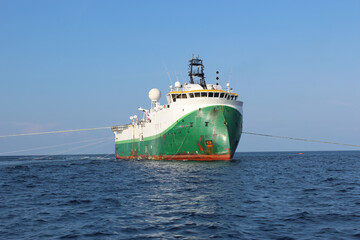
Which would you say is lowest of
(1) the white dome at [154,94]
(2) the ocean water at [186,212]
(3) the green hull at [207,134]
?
(2) the ocean water at [186,212]

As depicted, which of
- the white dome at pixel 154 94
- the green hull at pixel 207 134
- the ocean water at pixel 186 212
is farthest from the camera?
the white dome at pixel 154 94

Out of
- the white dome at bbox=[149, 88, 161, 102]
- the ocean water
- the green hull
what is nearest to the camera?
the ocean water

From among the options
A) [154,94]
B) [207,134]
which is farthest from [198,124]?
[154,94]

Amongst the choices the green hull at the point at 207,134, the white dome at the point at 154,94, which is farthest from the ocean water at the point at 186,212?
the white dome at the point at 154,94

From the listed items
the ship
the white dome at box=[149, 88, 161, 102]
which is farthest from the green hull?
the white dome at box=[149, 88, 161, 102]

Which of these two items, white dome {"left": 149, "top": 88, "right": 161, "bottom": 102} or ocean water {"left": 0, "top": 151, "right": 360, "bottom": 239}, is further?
white dome {"left": 149, "top": 88, "right": 161, "bottom": 102}

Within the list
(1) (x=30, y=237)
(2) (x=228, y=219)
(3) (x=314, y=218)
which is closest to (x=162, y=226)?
(2) (x=228, y=219)

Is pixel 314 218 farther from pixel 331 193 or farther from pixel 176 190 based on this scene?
pixel 176 190

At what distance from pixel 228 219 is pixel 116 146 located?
7712cm

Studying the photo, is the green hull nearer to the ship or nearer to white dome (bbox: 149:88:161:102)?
the ship

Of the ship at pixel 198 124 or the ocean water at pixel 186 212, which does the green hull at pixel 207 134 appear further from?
the ocean water at pixel 186 212

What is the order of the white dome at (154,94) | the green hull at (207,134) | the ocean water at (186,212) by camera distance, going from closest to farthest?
1. the ocean water at (186,212)
2. the green hull at (207,134)
3. the white dome at (154,94)

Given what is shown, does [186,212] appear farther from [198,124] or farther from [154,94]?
[154,94]

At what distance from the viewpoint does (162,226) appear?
13375 mm
